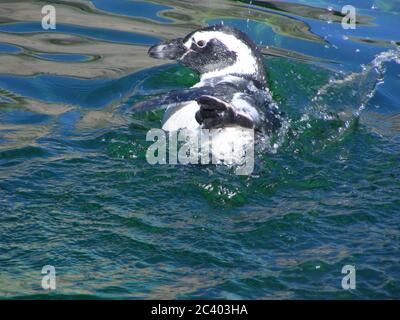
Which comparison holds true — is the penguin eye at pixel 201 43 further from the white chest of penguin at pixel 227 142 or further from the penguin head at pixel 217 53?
the white chest of penguin at pixel 227 142

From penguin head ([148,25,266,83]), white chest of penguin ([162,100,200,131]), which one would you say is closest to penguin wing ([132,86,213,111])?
white chest of penguin ([162,100,200,131])

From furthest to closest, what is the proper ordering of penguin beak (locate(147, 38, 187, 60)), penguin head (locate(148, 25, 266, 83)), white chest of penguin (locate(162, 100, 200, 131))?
penguin beak (locate(147, 38, 187, 60)), penguin head (locate(148, 25, 266, 83)), white chest of penguin (locate(162, 100, 200, 131))

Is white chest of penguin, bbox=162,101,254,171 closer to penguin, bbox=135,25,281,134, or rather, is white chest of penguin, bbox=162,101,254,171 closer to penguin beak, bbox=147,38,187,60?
penguin, bbox=135,25,281,134

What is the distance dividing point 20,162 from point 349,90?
309 centimetres

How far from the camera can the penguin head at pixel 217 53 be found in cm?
681

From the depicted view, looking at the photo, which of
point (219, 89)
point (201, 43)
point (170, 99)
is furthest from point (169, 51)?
point (170, 99)

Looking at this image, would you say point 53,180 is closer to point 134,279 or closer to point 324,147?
point 134,279

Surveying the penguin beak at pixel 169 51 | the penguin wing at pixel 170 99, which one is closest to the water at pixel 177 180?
the penguin wing at pixel 170 99

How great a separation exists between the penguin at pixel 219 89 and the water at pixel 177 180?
0.29 m

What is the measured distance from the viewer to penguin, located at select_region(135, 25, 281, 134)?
5707 millimetres

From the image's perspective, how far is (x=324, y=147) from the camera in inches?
251

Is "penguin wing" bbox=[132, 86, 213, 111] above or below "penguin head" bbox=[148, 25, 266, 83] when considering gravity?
below

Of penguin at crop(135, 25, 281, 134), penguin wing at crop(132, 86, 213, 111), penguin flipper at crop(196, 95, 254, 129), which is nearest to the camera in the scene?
penguin flipper at crop(196, 95, 254, 129)

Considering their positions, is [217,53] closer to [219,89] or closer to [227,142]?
[219,89]
